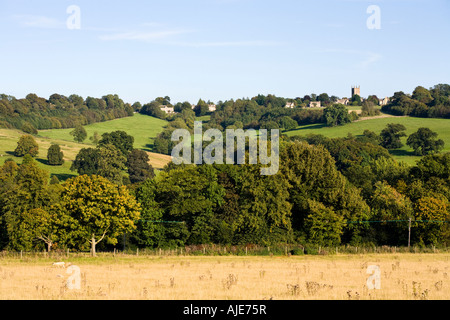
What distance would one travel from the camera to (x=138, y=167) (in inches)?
5876

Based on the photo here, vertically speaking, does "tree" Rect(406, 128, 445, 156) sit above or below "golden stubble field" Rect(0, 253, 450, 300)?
above

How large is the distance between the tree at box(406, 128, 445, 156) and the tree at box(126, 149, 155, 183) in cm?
6995

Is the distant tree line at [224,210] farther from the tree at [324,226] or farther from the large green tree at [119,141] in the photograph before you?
the large green tree at [119,141]

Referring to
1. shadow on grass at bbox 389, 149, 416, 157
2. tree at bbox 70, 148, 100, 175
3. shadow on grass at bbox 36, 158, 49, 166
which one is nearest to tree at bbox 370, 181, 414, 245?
tree at bbox 70, 148, 100, 175

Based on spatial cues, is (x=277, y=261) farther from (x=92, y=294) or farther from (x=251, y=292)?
(x=92, y=294)

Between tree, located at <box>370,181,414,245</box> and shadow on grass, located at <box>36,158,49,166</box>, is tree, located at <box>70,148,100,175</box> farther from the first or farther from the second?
tree, located at <box>370,181,414,245</box>

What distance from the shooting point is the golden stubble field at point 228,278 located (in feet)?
106

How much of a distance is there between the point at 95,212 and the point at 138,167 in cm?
8597

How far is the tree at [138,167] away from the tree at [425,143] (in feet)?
229

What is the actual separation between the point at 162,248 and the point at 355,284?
36.1m

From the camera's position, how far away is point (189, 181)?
7406 centimetres

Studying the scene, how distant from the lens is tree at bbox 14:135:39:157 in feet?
496
